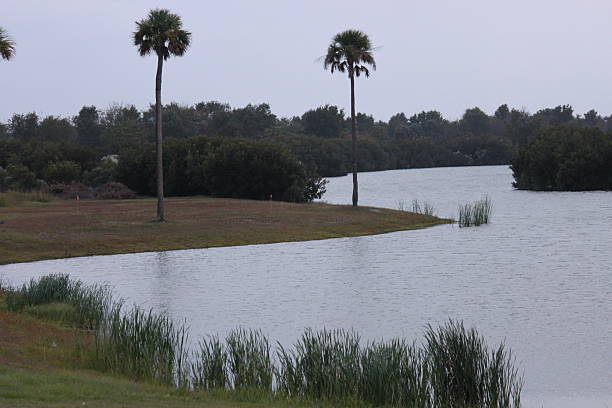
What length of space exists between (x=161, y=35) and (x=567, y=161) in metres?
65.6

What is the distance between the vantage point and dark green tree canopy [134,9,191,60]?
49906 mm

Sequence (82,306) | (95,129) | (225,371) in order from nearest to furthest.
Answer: (225,371) → (82,306) → (95,129)

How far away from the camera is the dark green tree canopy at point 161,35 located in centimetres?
4991

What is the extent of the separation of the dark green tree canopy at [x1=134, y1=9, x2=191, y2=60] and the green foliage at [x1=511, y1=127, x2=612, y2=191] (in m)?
63.9

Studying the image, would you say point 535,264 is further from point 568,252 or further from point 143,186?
point 143,186

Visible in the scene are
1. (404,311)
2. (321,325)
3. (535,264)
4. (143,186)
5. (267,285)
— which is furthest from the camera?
(143,186)

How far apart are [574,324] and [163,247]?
1058 inches

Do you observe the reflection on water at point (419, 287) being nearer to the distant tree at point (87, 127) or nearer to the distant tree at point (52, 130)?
the distant tree at point (52, 130)

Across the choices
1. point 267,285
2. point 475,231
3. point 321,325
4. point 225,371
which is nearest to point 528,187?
point 475,231

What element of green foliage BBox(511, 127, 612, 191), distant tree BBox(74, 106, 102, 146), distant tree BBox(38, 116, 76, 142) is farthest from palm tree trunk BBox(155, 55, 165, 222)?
distant tree BBox(74, 106, 102, 146)

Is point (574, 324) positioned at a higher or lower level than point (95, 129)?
lower

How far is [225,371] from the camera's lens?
54.0 ft

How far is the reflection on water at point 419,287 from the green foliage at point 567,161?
45978mm

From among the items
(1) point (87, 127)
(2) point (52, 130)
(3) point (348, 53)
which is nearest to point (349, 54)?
(3) point (348, 53)
